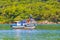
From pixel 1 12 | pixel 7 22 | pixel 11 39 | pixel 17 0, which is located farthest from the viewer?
pixel 17 0

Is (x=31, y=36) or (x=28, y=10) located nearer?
(x=31, y=36)

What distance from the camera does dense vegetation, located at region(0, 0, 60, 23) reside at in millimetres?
103875

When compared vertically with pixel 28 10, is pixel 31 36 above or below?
above

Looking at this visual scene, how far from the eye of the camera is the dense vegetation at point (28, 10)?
103875 mm

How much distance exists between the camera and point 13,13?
106000 millimetres

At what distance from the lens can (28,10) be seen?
107312 millimetres

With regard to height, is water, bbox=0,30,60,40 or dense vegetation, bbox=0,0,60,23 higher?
water, bbox=0,30,60,40

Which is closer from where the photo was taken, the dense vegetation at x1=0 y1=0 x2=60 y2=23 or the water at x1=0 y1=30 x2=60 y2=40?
the water at x1=0 y1=30 x2=60 y2=40

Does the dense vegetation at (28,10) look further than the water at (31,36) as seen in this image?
Yes

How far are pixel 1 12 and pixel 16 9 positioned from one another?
18.0ft

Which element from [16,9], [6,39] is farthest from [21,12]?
[6,39]

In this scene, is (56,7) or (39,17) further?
(56,7)

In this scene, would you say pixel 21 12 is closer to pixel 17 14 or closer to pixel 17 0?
pixel 17 14

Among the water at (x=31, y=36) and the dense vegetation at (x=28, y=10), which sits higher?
the water at (x=31, y=36)
